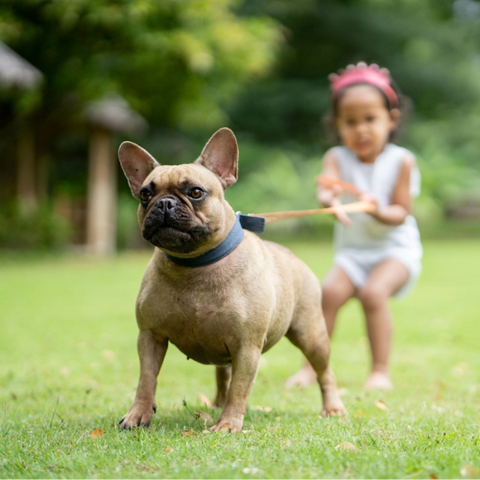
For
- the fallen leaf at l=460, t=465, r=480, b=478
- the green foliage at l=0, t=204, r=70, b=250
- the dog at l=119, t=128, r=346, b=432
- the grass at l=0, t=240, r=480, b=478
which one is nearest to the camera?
the fallen leaf at l=460, t=465, r=480, b=478

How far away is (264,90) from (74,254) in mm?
13899

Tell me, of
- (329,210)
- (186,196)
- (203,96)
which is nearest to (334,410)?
(329,210)

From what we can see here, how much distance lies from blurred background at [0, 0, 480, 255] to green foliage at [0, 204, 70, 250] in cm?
3

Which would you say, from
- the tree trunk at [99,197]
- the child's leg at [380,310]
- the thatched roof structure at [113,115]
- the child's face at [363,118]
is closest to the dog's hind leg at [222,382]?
the child's leg at [380,310]

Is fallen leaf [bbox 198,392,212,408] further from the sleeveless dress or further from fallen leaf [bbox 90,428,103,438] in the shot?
the sleeveless dress

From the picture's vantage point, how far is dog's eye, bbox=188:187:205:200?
143 inches

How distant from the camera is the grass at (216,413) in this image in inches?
119

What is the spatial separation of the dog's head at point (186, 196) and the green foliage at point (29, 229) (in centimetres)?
1512

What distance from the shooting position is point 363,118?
6.09m

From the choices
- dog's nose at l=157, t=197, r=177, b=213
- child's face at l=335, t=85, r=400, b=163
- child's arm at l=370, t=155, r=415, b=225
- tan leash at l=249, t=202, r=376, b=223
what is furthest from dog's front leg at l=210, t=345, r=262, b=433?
child's face at l=335, t=85, r=400, b=163

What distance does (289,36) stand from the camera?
102 ft

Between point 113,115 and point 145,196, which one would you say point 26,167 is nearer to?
point 113,115

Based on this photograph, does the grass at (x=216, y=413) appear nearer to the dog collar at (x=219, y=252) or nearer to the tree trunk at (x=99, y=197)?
the dog collar at (x=219, y=252)

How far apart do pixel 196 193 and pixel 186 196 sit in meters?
0.06
